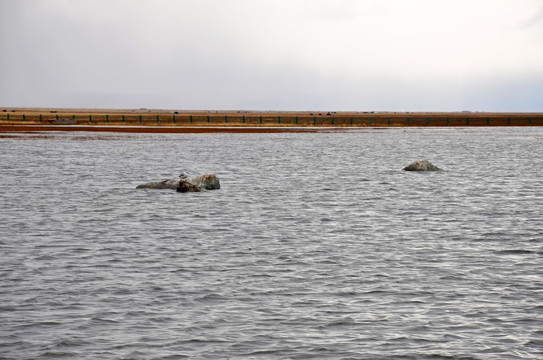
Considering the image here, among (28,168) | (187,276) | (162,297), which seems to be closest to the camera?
(162,297)

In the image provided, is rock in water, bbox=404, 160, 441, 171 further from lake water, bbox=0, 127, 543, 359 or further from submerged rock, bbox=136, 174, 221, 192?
submerged rock, bbox=136, 174, 221, 192

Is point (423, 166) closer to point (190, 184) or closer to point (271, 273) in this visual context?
point (190, 184)

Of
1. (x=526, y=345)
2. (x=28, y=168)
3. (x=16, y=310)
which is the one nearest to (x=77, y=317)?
(x=16, y=310)

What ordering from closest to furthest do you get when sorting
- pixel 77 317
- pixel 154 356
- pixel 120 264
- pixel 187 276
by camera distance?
pixel 154 356 < pixel 77 317 < pixel 187 276 < pixel 120 264

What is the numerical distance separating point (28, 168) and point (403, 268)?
3482 cm

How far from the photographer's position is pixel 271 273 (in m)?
17.0

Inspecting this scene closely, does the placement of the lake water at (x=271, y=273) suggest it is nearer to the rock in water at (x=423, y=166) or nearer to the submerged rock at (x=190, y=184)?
the submerged rock at (x=190, y=184)

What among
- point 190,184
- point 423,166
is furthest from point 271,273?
point 423,166

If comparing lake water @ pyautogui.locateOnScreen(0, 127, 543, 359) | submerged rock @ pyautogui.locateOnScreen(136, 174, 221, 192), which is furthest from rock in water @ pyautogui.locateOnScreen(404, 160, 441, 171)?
submerged rock @ pyautogui.locateOnScreen(136, 174, 221, 192)

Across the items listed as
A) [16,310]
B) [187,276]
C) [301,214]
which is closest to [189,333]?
[16,310]

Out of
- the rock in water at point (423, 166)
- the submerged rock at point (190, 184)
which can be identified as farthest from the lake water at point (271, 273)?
the rock in water at point (423, 166)

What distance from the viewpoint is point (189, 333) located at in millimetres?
12430

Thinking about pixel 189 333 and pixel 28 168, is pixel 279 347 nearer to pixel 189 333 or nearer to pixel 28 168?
pixel 189 333

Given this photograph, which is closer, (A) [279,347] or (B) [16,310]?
(A) [279,347]
